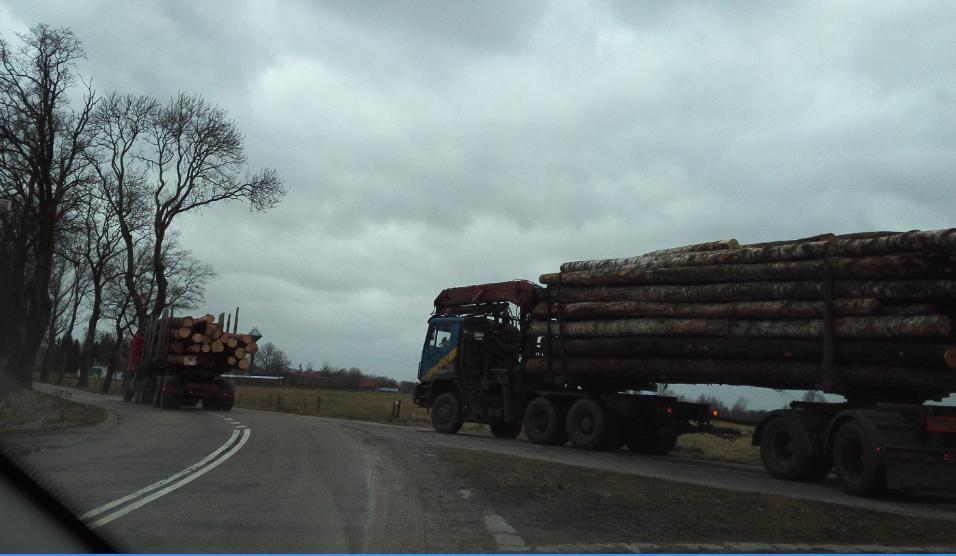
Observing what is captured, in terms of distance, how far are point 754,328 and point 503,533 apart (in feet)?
26.6

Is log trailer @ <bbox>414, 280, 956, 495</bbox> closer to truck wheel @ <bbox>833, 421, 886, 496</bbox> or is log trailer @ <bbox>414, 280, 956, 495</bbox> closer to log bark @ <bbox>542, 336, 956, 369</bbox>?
truck wheel @ <bbox>833, 421, 886, 496</bbox>

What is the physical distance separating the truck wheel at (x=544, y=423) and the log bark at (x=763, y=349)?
1.32 meters

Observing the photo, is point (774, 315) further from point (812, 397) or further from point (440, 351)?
point (440, 351)

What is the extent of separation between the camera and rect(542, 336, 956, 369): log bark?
37.2 ft

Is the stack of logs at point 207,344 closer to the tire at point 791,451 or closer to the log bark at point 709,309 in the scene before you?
the log bark at point 709,309

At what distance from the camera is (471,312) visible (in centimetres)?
2155

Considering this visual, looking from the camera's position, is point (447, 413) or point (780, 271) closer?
point (780, 271)

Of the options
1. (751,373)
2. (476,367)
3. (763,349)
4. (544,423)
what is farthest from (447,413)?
(763,349)

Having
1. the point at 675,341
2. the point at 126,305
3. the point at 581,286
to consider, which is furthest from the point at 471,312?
the point at 126,305

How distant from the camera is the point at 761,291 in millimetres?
13766

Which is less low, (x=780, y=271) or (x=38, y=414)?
(x=780, y=271)

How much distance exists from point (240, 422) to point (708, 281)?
43.9 ft

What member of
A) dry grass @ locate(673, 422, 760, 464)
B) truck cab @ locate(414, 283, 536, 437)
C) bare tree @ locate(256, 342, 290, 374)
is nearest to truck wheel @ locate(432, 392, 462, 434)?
truck cab @ locate(414, 283, 536, 437)

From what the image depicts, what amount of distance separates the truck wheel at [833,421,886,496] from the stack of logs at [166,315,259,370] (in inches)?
820
